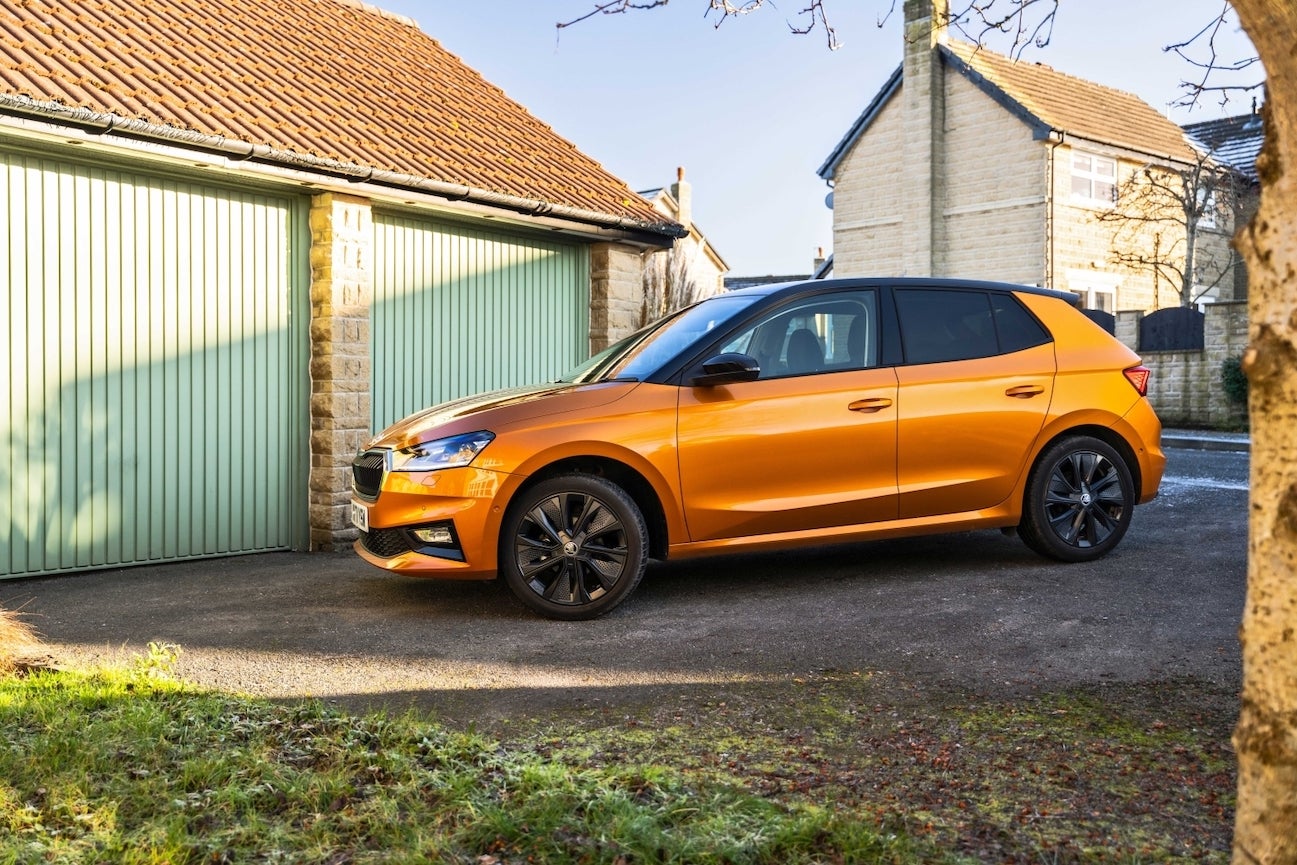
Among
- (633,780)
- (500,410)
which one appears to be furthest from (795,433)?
(633,780)

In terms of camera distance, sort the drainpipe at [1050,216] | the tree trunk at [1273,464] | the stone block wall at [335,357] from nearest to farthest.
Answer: the tree trunk at [1273,464] → the stone block wall at [335,357] → the drainpipe at [1050,216]

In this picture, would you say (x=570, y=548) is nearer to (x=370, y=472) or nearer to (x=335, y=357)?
(x=370, y=472)

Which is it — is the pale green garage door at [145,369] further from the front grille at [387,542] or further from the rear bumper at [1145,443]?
the rear bumper at [1145,443]

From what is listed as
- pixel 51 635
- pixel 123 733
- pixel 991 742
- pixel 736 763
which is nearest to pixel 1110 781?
pixel 991 742

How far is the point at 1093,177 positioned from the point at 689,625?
25094 mm

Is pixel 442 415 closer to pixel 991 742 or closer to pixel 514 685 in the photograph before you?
pixel 514 685

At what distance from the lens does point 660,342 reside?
23.6ft

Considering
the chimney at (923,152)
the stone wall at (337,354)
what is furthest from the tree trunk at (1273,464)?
the chimney at (923,152)

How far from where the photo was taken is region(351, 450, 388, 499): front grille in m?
6.63

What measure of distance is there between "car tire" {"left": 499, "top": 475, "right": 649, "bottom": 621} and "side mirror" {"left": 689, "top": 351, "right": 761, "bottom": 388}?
0.81 metres

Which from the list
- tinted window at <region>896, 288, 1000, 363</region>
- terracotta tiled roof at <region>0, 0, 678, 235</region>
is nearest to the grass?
tinted window at <region>896, 288, 1000, 363</region>

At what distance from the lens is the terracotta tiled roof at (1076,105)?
27.3 meters

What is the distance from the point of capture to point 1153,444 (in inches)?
300

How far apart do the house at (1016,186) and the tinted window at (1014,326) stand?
66.5 ft
